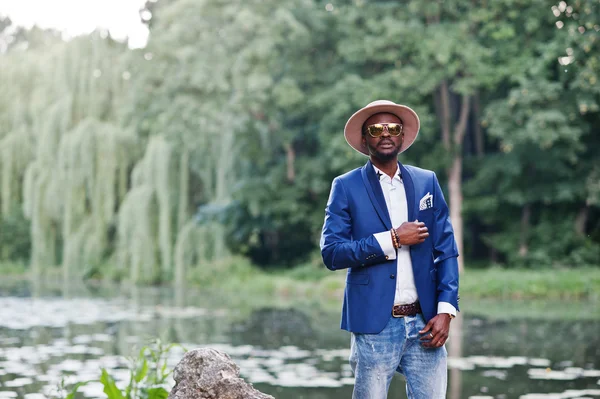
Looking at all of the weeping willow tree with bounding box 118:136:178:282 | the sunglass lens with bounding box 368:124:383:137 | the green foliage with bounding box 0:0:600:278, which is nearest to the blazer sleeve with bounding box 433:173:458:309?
the sunglass lens with bounding box 368:124:383:137

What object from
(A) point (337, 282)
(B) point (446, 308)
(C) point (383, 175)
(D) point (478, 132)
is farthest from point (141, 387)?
(D) point (478, 132)

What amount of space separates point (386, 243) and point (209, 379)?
113 centimetres

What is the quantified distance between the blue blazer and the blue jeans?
58 mm

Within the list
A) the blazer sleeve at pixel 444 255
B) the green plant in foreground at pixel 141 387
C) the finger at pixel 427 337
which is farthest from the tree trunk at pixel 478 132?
the finger at pixel 427 337

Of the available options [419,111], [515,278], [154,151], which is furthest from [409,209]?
[154,151]

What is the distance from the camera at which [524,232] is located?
28469 millimetres

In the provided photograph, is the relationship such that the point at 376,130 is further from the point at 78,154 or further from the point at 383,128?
the point at 78,154

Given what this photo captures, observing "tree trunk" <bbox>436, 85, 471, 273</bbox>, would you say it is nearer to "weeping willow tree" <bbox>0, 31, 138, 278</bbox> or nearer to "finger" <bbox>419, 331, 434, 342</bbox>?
"weeping willow tree" <bbox>0, 31, 138, 278</bbox>

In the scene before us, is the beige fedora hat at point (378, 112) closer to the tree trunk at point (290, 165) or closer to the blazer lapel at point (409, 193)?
the blazer lapel at point (409, 193)

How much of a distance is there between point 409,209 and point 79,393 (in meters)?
5.49

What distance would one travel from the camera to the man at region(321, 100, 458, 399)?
4.37 metres

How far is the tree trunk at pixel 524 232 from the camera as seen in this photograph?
2825 cm

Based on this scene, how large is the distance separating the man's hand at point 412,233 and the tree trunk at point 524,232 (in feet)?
79.1

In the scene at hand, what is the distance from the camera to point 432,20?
90.1 feet
